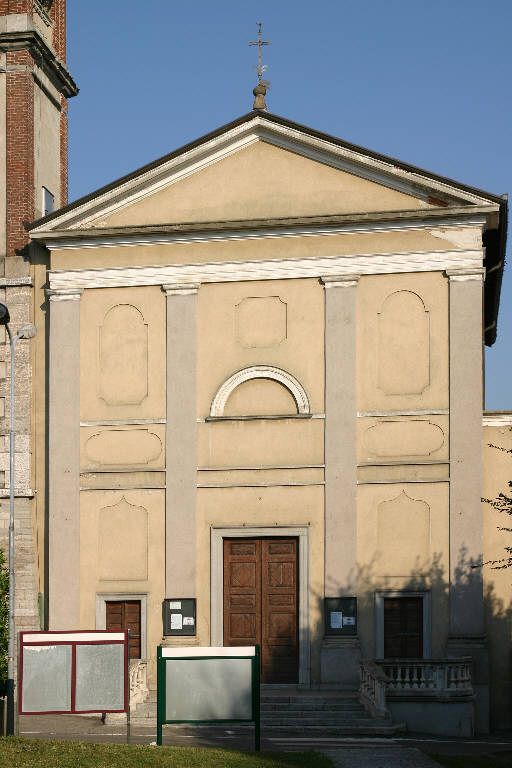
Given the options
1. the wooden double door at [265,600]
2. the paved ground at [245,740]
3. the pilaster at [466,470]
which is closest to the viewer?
the paved ground at [245,740]

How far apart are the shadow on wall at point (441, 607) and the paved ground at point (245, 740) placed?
176cm

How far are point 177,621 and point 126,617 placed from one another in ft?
4.19

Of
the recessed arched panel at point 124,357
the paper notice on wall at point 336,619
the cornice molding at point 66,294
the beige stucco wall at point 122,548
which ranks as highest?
the cornice molding at point 66,294

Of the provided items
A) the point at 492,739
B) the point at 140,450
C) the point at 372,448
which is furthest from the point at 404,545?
the point at 140,450

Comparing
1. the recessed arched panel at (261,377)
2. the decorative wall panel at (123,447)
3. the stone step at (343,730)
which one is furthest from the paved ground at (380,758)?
the decorative wall panel at (123,447)

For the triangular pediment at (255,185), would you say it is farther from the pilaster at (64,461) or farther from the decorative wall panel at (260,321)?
the pilaster at (64,461)

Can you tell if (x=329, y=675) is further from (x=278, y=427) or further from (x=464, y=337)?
(x=464, y=337)

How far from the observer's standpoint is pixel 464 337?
27.2m

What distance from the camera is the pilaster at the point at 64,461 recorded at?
27969 mm

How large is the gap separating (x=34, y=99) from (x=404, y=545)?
13.9 meters

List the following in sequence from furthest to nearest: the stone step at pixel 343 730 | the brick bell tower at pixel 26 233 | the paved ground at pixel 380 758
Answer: the brick bell tower at pixel 26 233, the stone step at pixel 343 730, the paved ground at pixel 380 758

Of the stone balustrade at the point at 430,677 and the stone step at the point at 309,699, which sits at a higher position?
the stone balustrade at the point at 430,677

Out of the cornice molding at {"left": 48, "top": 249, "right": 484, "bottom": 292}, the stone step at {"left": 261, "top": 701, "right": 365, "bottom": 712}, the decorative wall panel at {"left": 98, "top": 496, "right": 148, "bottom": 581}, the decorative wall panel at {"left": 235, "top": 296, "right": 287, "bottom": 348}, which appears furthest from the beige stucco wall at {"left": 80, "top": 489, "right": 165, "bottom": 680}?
the cornice molding at {"left": 48, "top": 249, "right": 484, "bottom": 292}

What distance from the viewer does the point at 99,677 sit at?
19.7 m
